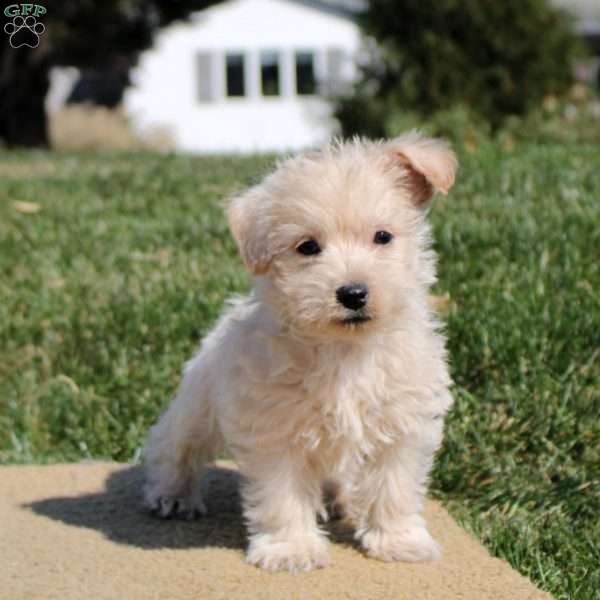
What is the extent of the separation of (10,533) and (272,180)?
176cm

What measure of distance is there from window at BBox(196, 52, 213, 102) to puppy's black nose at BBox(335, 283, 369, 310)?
35534 millimetres

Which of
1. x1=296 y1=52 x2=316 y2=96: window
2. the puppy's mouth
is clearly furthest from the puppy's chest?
x1=296 y1=52 x2=316 y2=96: window

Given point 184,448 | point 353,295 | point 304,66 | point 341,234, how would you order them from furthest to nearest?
point 304,66 < point 184,448 < point 341,234 < point 353,295

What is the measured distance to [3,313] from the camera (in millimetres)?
6730

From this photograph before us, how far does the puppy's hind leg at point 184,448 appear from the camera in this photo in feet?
15.3

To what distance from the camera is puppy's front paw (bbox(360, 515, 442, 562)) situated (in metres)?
4.27

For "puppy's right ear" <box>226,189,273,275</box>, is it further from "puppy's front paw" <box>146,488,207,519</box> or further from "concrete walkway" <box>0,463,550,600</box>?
"puppy's front paw" <box>146,488,207,519</box>

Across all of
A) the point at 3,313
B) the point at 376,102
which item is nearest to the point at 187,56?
the point at 376,102

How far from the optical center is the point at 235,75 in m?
39.4

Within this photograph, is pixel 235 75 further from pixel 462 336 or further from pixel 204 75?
pixel 462 336

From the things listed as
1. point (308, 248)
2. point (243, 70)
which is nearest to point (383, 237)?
point (308, 248)

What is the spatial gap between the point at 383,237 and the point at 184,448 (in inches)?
51.4

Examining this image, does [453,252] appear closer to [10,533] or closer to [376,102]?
[10,533]

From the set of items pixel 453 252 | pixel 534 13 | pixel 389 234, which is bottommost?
pixel 453 252
